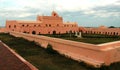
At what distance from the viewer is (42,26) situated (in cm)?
6331

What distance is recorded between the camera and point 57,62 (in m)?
15.8

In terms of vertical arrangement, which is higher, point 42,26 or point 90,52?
point 42,26

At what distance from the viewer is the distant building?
2402 inches

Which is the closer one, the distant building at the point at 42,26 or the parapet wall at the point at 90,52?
the parapet wall at the point at 90,52

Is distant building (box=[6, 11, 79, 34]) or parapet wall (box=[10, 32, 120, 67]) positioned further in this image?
→ distant building (box=[6, 11, 79, 34])

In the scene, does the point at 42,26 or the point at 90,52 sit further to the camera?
the point at 42,26

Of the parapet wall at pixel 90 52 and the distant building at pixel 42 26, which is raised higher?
the distant building at pixel 42 26

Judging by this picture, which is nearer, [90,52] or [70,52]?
[90,52]

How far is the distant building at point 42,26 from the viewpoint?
61.0m

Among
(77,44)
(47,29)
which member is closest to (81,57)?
(77,44)

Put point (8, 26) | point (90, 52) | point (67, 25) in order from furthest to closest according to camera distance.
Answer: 1. point (67, 25)
2. point (8, 26)
3. point (90, 52)

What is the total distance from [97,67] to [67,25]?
58032mm

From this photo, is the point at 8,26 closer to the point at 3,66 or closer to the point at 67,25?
the point at 67,25

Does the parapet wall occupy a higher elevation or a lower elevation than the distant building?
lower
